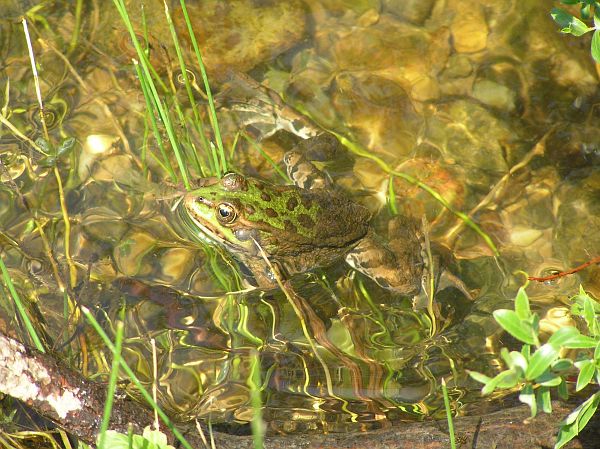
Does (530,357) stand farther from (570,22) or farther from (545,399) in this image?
(570,22)

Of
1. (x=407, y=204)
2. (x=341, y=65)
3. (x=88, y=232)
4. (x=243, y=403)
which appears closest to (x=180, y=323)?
(x=243, y=403)

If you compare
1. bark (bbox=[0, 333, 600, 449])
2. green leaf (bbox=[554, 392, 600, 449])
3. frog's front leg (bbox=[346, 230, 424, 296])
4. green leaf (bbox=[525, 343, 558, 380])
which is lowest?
frog's front leg (bbox=[346, 230, 424, 296])

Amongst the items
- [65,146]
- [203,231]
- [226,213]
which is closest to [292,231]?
[226,213]

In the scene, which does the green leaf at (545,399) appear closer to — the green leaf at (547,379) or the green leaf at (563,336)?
the green leaf at (547,379)

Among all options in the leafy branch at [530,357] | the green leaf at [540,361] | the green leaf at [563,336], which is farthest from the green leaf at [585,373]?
the green leaf at [540,361]

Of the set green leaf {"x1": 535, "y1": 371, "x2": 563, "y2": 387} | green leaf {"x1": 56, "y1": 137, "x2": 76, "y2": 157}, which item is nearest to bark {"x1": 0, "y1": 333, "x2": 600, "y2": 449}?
green leaf {"x1": 535, "y1": 371, "x2": 563, "y2": 387}

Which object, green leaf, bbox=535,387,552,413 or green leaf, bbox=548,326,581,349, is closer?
green leaf, bbox=548,326,581,349

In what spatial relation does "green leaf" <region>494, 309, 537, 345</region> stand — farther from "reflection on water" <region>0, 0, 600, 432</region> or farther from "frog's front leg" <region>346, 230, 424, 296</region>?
"frog's front leg" <region>346, 230, 424, 296</region>
